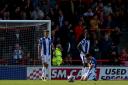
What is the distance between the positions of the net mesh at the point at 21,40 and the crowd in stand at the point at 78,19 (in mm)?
2147

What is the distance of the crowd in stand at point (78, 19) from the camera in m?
23.5

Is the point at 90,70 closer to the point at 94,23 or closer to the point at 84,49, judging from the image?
the point at 84,49

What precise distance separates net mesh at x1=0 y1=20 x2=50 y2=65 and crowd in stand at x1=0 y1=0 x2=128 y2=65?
7.04 feet

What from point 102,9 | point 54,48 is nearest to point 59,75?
point 54,48

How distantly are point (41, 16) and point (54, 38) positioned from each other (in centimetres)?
157

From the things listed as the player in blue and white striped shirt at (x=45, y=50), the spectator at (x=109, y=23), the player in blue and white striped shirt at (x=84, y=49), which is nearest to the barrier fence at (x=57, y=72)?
the player in blue and white striped shirt at (x=45, y=50)

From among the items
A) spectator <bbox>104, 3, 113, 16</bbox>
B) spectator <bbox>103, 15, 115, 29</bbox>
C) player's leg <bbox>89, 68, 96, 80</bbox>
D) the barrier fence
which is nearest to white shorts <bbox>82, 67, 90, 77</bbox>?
player's leg <bbox>89, 68, 96, 80</bbox>

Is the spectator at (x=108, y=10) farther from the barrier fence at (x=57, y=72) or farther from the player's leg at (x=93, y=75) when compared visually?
the player's leg at (x=93, y=75)

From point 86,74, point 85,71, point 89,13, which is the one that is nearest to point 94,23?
point 89,13

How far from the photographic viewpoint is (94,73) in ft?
69.9

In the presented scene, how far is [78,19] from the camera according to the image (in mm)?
24750

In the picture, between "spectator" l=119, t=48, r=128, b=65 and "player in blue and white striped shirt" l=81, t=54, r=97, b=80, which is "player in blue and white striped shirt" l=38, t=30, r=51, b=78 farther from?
"spectator" l=119, t=48, r=128, b=65

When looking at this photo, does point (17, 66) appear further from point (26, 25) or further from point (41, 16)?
point (41, 16)

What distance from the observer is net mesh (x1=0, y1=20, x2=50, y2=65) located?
2092 cm
